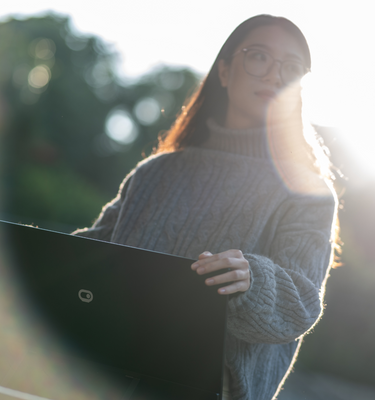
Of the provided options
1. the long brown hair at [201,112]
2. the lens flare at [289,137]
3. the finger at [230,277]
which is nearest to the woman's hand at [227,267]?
the finger at [230,277]

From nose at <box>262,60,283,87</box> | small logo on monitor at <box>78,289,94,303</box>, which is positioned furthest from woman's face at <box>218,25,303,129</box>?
small logo on monitor at <box>78,289,94,303</box>

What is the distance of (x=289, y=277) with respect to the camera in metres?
0.96

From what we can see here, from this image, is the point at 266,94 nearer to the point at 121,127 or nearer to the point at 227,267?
the point at 227,267

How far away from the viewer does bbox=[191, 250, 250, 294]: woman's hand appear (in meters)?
0.69

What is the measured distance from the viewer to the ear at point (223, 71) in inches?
59.6

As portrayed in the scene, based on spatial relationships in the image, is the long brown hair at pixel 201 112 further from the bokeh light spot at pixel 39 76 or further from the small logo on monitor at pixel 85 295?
the bokeh light spot at pixel 39 76

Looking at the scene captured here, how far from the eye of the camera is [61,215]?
10641mm

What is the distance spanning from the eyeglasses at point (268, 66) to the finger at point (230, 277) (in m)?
0.77

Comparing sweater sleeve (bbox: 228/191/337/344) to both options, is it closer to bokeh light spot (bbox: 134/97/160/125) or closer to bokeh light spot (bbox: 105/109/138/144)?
bokeh light spot (bbox: 105/109/138/144)

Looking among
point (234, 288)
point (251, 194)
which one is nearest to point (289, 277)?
point (234, 288)

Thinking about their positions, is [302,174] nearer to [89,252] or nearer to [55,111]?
[89,252]

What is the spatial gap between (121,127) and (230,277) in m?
17.2

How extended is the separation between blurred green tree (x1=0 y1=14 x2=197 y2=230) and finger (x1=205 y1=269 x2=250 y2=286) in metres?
10.8

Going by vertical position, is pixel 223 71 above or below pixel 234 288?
above
